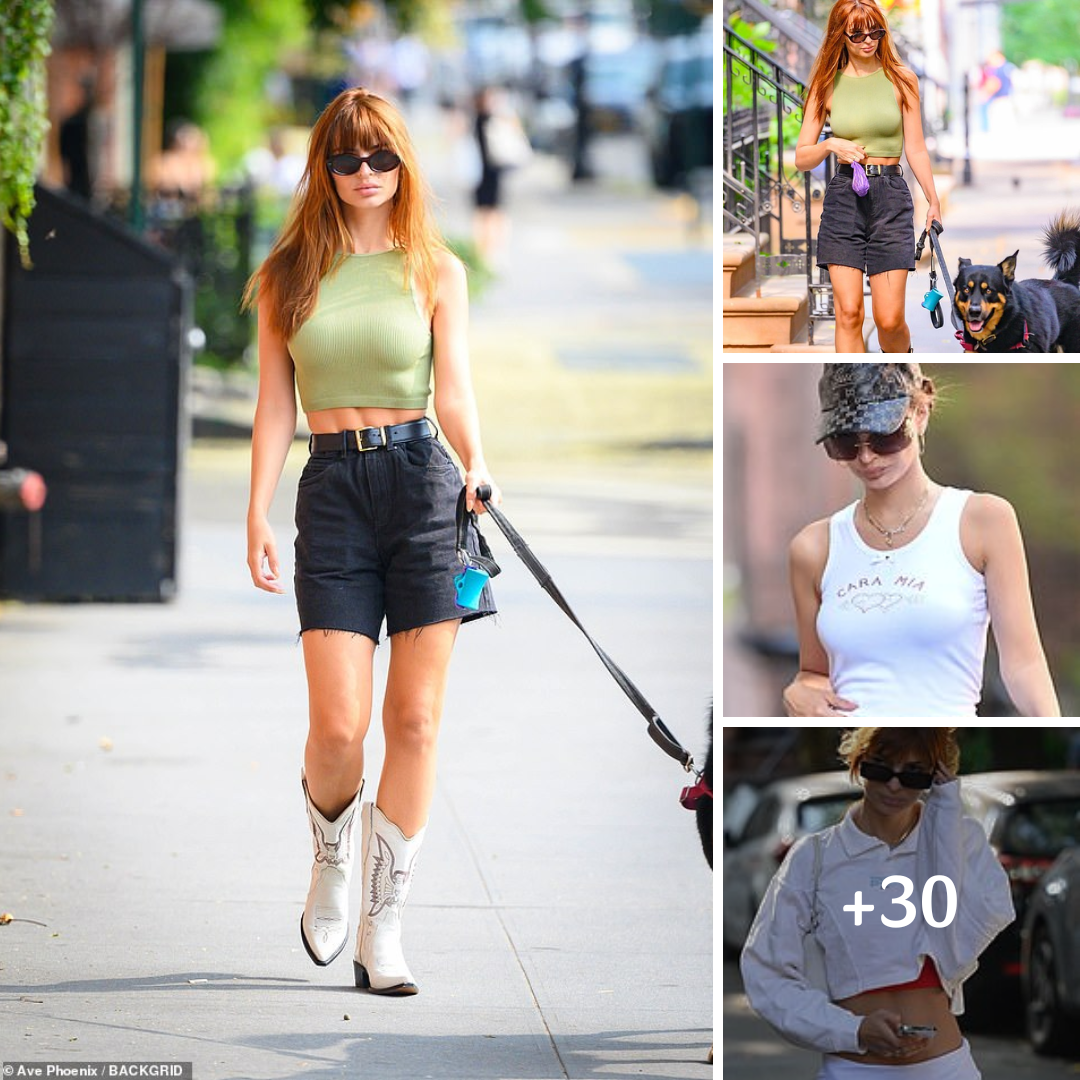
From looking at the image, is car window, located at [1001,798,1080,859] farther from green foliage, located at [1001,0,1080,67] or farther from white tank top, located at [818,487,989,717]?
green foliage, located at [1001,0,1080,67]

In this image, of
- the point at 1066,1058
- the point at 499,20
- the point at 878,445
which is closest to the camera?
the point at 878,445

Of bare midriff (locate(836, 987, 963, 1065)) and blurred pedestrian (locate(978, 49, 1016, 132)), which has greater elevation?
blurred pedestrian (locate(978, 49, 1016, 132))

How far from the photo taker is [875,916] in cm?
452

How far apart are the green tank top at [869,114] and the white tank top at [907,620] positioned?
732mm

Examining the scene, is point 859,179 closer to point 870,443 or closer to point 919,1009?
point 870,443

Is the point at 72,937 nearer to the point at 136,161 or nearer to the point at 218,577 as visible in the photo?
the point at 218,577

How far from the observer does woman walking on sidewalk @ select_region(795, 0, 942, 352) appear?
4.53 meters

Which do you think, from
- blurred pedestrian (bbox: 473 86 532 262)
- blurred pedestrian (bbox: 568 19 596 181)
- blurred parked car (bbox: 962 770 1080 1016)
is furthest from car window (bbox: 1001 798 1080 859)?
blurred pedestrian (bbox: 568 19 596 181)

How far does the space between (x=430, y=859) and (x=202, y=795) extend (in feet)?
3.84

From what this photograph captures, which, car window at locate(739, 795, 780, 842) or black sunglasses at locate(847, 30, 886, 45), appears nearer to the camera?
black sunglasses at locate(847, 30, 886, 45)

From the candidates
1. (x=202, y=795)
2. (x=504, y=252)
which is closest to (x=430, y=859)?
(x=202, y=795)

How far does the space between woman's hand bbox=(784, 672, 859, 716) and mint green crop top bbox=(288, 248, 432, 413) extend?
1249 millimetres

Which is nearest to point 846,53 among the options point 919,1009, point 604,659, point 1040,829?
point 604,659

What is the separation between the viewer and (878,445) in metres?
4.44
